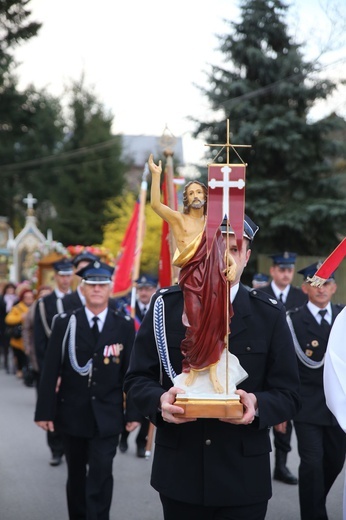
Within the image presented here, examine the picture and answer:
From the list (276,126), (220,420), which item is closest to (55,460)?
(220,420)

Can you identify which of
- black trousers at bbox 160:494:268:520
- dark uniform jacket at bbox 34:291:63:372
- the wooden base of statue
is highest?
the wooden base of statue

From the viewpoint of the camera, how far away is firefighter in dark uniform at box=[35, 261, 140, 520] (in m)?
5.86

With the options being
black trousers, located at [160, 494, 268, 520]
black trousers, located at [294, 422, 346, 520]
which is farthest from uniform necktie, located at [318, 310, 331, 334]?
black trousers, located at [160, 494, 268, 520]

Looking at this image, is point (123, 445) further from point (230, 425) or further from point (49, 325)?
point (230, 425)

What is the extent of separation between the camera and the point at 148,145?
Answer: 71062mm

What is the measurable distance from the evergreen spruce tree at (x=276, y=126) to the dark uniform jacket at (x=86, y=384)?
1276cm

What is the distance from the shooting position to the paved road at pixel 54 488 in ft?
21.8

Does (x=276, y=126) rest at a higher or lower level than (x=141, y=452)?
higher

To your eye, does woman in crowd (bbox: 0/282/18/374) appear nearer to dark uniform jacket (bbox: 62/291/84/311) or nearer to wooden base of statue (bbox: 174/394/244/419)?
dark uniform jacket (bbox: 62/291/84/311)

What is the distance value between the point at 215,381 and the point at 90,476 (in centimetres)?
284

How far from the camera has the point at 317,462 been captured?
5.87m

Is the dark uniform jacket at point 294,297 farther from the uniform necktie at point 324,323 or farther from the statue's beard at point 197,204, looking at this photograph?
the statue's beard at point 197,204

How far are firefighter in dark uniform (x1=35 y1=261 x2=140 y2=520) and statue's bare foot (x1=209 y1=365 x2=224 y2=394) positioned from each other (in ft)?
9.15

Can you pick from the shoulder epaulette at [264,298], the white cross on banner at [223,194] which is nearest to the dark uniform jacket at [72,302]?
the shoulder epaulette at [264,298]
